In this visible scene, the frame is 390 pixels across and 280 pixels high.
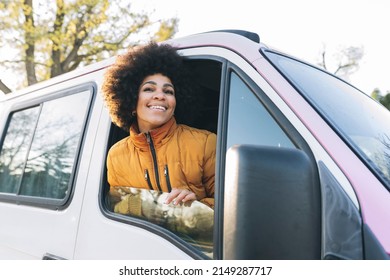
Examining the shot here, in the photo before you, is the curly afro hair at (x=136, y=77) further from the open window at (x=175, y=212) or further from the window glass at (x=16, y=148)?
the window glass at (x=16, y=148)

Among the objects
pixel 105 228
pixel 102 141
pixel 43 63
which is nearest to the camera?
pixel 105 228

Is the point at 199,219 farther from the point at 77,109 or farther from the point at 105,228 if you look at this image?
the point at 77,109

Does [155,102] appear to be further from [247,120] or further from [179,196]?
[247,120]

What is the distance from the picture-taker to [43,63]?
43.7 ft

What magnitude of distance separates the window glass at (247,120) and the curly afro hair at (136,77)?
536 millimetres

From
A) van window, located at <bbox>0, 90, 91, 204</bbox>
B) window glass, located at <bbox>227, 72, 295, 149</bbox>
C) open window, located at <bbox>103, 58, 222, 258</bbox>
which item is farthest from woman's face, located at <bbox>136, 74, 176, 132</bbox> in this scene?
window glass, located at <bbox>227, 72, 295, 149</bbox>

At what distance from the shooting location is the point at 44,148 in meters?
2.75

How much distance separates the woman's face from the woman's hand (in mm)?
422

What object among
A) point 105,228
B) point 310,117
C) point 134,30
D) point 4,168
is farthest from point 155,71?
point 134,30

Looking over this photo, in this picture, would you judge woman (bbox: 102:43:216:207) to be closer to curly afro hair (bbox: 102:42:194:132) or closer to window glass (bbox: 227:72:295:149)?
curly afro hair (bbox: 102:42:194:132)

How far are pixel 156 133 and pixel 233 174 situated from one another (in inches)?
41.4

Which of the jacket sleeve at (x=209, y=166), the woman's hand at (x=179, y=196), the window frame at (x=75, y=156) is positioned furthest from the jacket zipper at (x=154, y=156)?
the window frame at (x=75, y=156)

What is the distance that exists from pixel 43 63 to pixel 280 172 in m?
13.6

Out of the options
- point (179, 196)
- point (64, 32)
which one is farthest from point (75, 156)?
point (64, 32)
